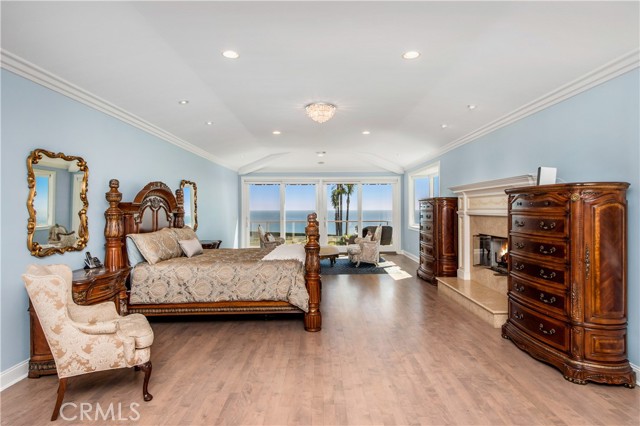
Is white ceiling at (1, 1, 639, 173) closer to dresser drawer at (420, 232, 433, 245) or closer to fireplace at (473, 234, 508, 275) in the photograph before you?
fireplace at (473, 234, 508, 275)

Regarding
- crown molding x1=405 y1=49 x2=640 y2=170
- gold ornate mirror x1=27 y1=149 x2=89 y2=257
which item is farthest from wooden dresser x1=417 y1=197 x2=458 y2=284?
gold ornate mirror x1=27 y1=149 x2=89 y2=257

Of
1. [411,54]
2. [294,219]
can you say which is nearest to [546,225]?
[411,54]

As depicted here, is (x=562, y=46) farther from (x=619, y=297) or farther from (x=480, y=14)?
(x=619, y=297)

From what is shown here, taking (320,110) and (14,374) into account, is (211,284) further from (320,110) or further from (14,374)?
(320,110)

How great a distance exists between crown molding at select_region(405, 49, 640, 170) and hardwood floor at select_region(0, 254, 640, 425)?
2.51 m

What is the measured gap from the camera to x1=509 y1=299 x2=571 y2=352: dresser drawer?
285 centimetres

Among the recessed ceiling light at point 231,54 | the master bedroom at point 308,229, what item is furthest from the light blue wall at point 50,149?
the recessed ceiling light at point 231,54

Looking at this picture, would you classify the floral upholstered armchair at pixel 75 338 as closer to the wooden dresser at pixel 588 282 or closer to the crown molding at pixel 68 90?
the crown molding at pixel 68 90

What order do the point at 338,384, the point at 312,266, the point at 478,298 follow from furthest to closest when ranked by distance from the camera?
the point at 478,298, the point at 312,266, the point at 338,384

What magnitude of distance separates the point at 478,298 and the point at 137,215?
458cm

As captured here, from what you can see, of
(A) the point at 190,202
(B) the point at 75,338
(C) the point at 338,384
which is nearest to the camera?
(B) the point at 75,338

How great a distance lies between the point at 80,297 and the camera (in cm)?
288

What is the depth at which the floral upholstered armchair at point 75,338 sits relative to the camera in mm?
2250

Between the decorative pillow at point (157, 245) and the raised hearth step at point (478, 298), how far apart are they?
13.1ft
